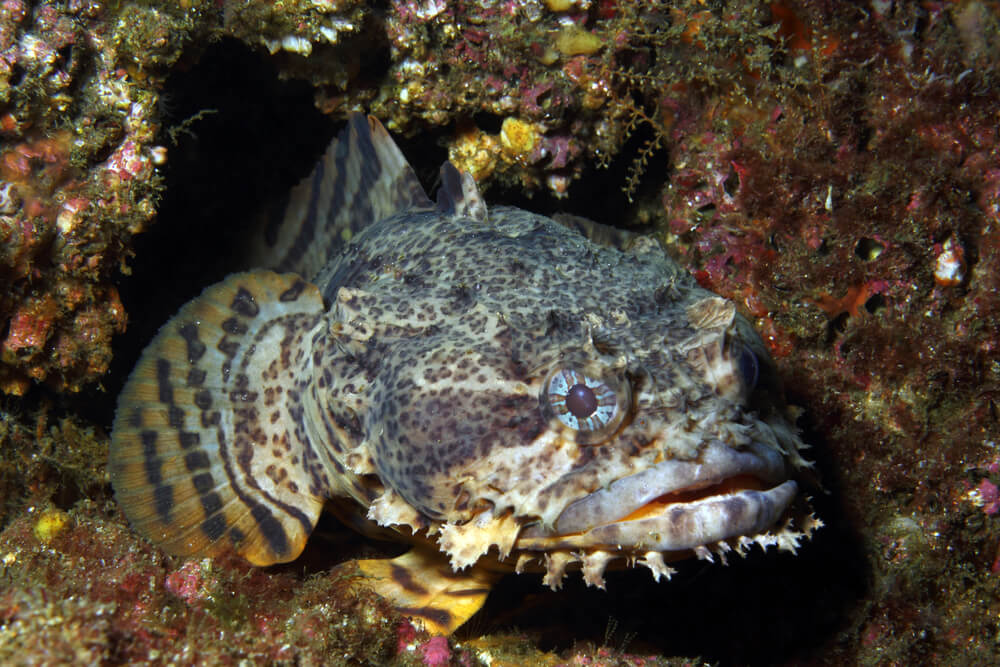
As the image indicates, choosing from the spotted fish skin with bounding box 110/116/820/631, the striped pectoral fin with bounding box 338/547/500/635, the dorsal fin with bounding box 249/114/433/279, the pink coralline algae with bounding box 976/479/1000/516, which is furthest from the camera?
the dorsal fin with bounding box 249/114/433/279

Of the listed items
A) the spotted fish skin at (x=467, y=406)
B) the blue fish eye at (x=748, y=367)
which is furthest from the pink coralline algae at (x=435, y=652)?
the blue fish eye at (x=748, y=367)

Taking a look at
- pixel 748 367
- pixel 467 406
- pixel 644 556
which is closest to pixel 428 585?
pixel 467 406

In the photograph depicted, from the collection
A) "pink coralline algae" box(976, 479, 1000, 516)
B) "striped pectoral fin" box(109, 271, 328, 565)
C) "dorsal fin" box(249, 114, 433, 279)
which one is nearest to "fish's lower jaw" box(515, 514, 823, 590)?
"striped pectoral fin" box(109, 271, 328, 565)

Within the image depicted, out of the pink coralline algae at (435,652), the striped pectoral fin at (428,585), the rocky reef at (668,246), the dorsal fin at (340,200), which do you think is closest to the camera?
the pink coralline algae at (435,652)

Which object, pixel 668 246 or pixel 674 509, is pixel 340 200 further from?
pixel 674 509

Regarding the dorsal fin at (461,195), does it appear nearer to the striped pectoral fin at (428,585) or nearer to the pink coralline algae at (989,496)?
the striped pectoral fin at (428,585)

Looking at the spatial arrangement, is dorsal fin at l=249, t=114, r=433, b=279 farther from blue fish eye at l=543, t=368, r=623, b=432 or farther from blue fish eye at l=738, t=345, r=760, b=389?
blue fish eye at l=738, t=345, r=760, b=389

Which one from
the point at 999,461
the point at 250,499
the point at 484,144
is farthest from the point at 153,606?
the point at 999,461
